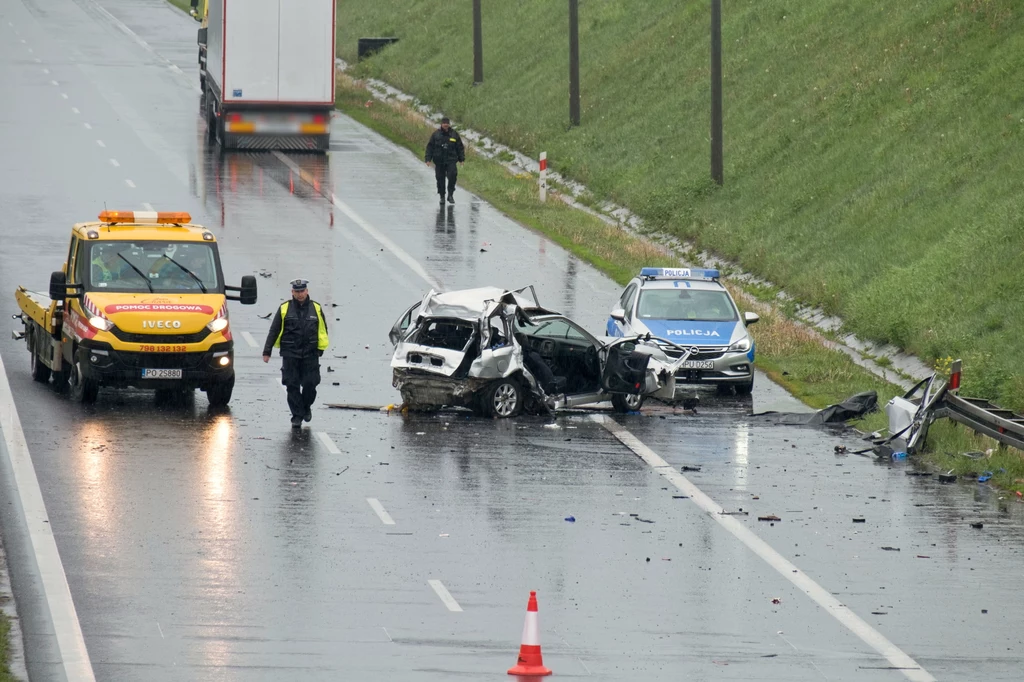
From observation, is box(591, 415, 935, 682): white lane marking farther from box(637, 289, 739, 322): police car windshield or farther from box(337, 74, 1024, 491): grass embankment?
box(637, 289, 739, 322): police car windshield

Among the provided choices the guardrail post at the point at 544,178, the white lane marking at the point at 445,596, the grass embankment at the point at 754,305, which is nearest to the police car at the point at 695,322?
the grass embankment at the point at 754,305

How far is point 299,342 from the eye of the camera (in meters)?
21.0

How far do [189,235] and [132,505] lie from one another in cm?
669

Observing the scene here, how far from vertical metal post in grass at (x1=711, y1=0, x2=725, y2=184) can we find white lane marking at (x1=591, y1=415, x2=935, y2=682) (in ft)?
51.5

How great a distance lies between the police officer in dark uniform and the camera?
38.8 metres

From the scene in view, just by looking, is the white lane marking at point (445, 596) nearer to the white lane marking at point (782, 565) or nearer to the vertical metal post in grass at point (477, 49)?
the white lane marking at point (782, 565)

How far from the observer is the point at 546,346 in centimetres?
2317

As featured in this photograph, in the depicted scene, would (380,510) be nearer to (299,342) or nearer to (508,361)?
(299,342)

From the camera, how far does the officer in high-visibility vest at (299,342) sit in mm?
21000

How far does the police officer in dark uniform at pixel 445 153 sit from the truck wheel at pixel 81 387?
57.2 ft

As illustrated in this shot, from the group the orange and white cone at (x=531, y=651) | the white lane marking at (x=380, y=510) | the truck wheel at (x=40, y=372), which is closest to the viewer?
the orange and white cone at (x=531, y=651)

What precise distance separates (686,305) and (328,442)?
728 cm

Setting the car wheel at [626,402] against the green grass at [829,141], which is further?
the green grass at [829,141]

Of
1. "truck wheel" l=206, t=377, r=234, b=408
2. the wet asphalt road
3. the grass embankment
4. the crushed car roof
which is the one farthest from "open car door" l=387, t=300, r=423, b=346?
the grass embankment
